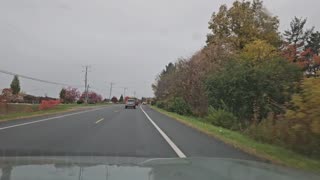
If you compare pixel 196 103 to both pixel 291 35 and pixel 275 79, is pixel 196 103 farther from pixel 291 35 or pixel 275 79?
pixel 291 35

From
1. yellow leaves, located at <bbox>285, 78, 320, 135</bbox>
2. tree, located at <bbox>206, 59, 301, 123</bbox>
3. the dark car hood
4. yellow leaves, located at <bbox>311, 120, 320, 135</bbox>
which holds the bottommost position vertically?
the dark car hood

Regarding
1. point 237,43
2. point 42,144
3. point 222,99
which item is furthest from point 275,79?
point 237,43

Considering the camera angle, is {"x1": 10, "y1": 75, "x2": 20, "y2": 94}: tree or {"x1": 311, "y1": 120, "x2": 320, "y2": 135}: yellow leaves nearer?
{"x1": 311, "y1": 120, "x2": 320, "y2": 135}: yellow leaves

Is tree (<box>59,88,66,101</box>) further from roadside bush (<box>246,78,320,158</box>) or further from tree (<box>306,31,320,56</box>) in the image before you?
roadside bush (<box>246,78,320,158</box>)

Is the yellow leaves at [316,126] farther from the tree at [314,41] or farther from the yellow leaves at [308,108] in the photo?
the tree at [314,41]

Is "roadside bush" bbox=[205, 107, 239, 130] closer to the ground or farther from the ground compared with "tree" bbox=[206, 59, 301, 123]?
closer to the ground

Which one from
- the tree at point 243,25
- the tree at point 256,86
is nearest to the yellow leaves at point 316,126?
the tree at point 256,86

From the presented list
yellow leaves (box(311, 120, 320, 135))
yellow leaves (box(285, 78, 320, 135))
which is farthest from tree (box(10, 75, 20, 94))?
yellow leaves (box(311, 120, 320, 135))

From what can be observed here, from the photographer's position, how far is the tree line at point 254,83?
13.1 meters

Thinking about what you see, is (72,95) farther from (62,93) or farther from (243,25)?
(243,25)

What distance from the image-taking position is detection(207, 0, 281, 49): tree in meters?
58.8

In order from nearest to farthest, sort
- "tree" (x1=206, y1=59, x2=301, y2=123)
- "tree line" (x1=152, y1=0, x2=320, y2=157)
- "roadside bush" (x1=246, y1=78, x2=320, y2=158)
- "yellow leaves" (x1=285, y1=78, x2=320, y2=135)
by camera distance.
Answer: "yellow leaves" (x1=285, y1=78, x2=320, y2=135) → "roadside bush" (x1=246, y1=78, x2=320, y2=158) → "tree line" (x1=152, y1=0, x2=320, y2=157) → "tree" (x1=206, y1=59, x2=301, y2=123)

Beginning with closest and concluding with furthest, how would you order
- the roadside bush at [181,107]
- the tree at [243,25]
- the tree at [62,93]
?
the roadside bush at [181,107], the tree at [243,25], the tree at [62,93]

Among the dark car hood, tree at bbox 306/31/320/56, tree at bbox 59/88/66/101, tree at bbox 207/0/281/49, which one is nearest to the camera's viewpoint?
the dark car hood
